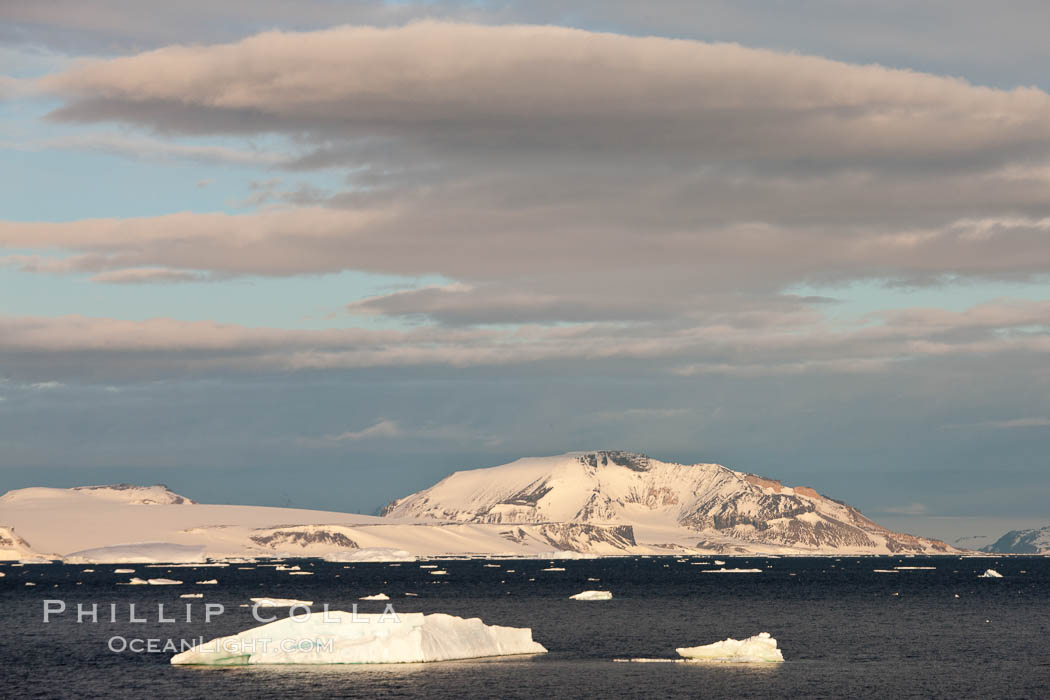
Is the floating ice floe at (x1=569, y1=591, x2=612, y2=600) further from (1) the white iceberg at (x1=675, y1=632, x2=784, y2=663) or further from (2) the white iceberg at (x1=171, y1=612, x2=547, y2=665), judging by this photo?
(2) the white iceberg at (x1=171, y1=612, x2=547, y2=665)

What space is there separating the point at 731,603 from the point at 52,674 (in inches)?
4493

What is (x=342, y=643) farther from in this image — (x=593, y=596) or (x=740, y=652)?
(x=593, y=596)

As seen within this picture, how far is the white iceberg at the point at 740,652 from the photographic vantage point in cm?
10369

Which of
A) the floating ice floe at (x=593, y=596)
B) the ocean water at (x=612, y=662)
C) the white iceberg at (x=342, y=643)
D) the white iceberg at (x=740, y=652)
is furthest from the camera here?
the floating ice floe at (x=593, y=596)

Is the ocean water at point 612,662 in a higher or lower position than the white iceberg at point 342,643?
lower

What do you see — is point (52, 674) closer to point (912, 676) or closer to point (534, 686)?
point (534, 686)

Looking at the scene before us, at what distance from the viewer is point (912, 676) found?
97.9 metres

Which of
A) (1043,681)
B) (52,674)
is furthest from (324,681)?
(1043,681)

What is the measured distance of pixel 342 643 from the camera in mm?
98938

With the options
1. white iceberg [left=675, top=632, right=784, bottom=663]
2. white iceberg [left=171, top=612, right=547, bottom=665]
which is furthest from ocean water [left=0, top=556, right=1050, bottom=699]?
white iceberg [left=675, top=632, right=784, bottom=663]

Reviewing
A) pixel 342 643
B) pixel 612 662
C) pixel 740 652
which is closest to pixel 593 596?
pixel 612 662

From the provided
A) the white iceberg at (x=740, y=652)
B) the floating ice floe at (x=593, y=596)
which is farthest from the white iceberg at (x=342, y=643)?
the floating ice floe at (x=593, y=596)

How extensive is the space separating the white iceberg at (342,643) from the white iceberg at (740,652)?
17356 millimetres

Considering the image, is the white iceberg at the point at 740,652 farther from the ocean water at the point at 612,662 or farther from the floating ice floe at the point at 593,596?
the floating ice floe at the point at 593,596
